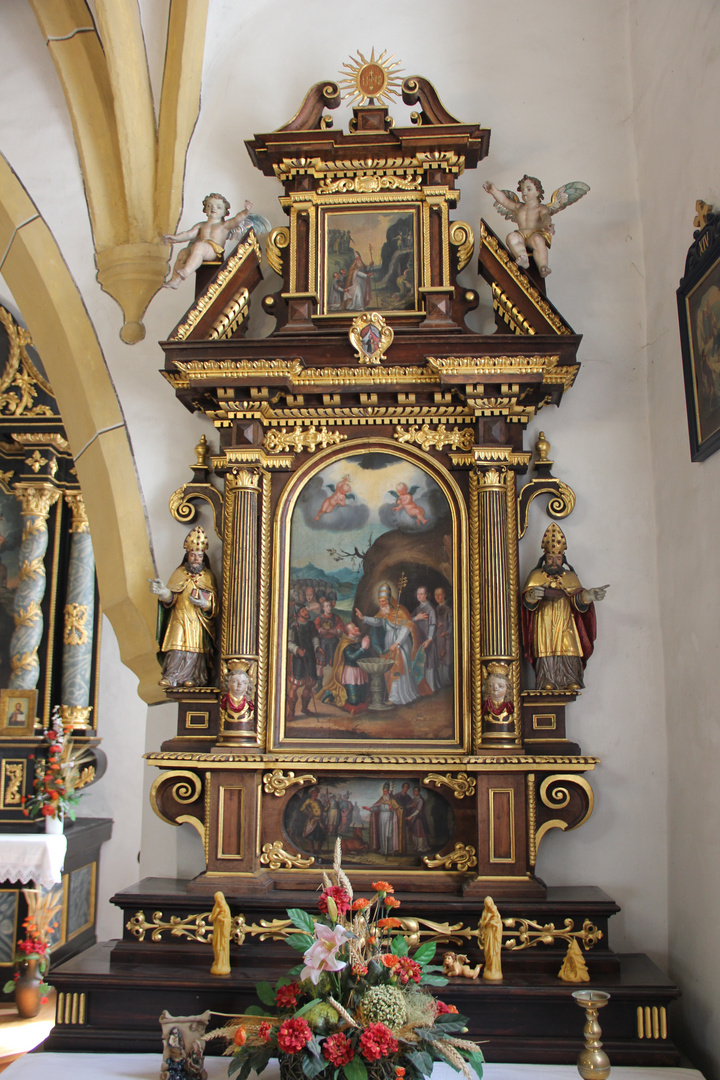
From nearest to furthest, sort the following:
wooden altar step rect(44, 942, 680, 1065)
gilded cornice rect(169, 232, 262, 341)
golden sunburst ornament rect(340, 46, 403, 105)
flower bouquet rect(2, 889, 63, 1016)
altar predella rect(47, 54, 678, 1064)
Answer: wooden altar step rect(44, 942, 680, 1065) < altar predella rect(47, 54, 678, 1064) < gilded cornice rect(169, 232, 262, 341) < golden sunburst ornament rect(340, 46, 403, 105) < flower bouquet rect(2, 889, 63, 1016)

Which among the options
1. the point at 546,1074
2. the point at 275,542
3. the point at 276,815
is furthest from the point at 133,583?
the point at 546,1074

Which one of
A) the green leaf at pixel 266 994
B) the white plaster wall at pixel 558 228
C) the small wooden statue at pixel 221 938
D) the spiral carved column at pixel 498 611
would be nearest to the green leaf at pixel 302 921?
the green leaf at pixel 266 994

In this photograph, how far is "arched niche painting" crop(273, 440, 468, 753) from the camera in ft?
17.5

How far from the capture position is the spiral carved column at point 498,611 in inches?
202

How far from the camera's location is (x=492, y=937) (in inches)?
177

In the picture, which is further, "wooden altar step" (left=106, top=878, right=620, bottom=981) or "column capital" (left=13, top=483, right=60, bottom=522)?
"column capital" (left=13, top=483, right=60, bottom=522)

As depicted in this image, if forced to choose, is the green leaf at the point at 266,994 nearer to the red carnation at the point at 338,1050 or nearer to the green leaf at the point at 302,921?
the green leaf at the point at 302,921

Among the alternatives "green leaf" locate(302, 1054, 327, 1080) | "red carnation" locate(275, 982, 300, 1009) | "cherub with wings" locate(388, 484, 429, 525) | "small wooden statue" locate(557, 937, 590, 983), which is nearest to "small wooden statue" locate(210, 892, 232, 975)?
"red carnation" locate(275, 982, 300, 1009)

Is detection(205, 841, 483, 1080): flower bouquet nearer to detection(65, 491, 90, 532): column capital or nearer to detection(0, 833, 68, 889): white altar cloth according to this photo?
detection(0, 833, 68, 889): white altar cloth

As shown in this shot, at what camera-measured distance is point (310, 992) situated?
3580 millimetres

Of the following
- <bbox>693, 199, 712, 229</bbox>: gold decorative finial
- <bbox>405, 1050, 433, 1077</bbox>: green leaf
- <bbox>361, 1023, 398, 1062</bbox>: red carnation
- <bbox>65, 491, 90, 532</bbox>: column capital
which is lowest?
<bbox>405, 1050, 433, 1077</bbox>: green leaf

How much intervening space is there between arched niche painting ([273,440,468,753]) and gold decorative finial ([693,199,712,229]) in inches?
77.4

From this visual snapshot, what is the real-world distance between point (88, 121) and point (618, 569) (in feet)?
15.5

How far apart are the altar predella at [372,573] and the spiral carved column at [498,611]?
14 mm
